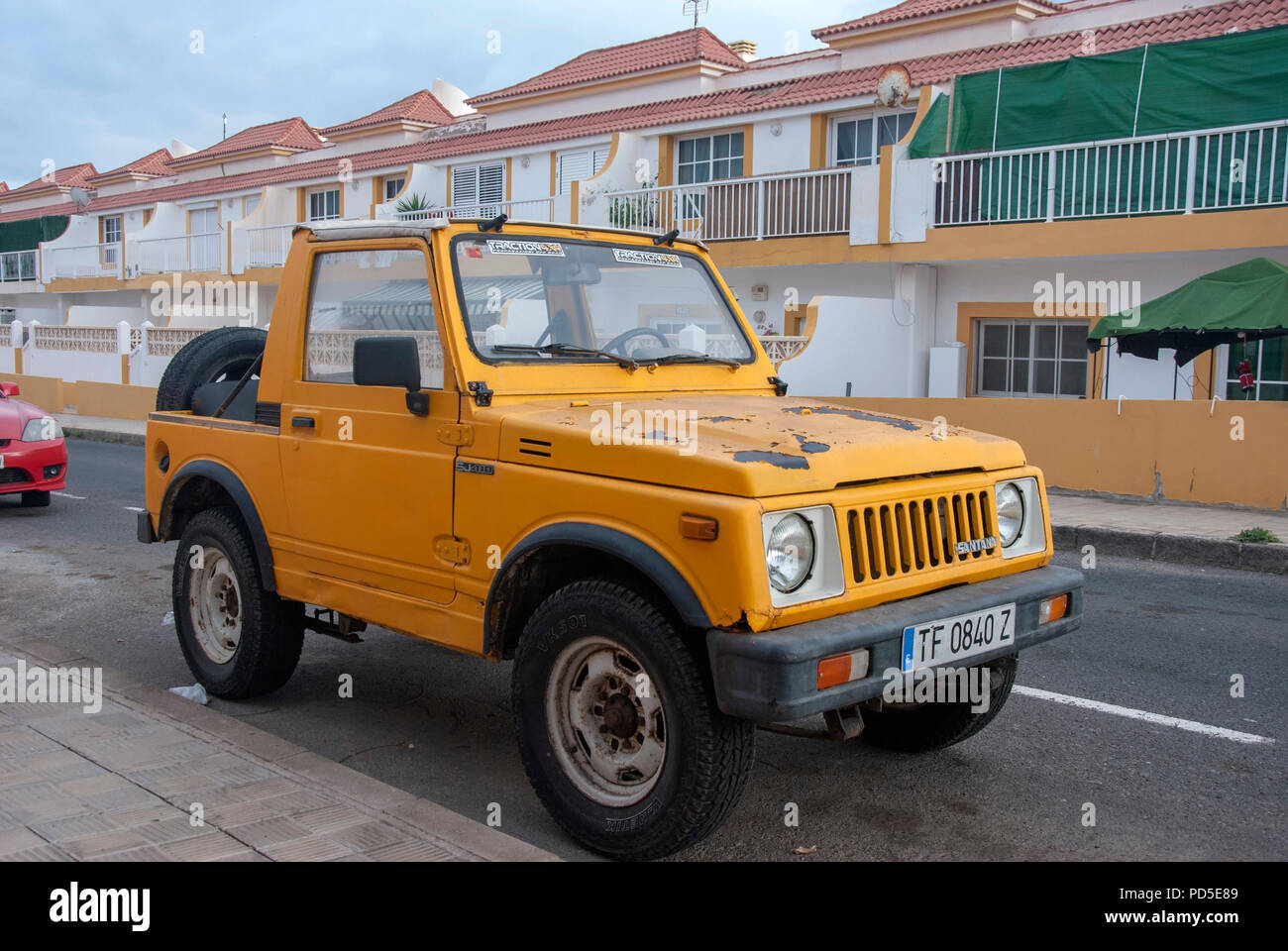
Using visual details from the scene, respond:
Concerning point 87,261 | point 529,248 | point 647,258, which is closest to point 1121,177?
point 647,258

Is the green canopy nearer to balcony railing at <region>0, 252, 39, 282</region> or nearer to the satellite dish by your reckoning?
the satellite dish

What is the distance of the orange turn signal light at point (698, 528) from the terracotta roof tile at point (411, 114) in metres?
29.9

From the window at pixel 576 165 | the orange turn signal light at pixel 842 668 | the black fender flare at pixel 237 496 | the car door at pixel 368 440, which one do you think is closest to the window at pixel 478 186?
the window at pixel 576 165

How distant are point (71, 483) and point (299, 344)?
35.4 feet

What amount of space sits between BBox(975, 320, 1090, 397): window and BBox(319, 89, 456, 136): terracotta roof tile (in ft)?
61.5

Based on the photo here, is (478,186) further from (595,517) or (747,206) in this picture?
(595,517)

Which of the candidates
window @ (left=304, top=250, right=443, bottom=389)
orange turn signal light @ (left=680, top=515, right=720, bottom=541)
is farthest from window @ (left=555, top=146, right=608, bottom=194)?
orange turn signal light @ (left=680, top=515, right=720, bottom=541)

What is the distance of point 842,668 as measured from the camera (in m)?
3.34

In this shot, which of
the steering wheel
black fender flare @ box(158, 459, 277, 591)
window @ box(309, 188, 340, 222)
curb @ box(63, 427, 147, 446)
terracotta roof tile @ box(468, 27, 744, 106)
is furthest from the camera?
window @ box(309, 188, 340, 222)

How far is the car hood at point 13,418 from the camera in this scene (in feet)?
37.0

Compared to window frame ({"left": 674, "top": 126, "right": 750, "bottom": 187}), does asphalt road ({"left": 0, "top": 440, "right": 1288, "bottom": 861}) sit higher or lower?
lower

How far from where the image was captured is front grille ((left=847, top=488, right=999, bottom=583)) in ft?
11.6

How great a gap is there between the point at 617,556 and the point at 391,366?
1.22 meters

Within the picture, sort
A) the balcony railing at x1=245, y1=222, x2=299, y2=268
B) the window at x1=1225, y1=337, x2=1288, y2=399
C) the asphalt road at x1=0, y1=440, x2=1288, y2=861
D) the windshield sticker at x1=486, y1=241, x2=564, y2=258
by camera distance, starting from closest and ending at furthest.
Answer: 1. the asphalt road at x1=0, y1=440, x2=1288, y2=861
2. the windshield sticker at x1=486, y1=241, x2=564, y2=258
3. the window at x1=1225, y1=337, x2=1288, y2=399
4. the balcony railing at x1=245, y1=222, x2=299, y2=268
